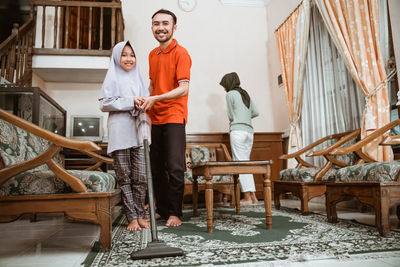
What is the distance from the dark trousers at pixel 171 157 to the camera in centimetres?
222

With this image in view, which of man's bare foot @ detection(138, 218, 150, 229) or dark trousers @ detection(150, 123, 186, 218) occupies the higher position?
dark trousers @ detection(150, 123, 186, 218)

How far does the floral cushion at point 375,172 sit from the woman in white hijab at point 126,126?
1369 millimetres

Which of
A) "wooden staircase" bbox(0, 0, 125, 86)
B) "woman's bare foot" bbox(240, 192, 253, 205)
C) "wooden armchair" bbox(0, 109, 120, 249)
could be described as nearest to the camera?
"wooden armchair" bbox(0, 109, 120, 249)

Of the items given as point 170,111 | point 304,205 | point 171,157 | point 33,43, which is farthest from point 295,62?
point 33,43

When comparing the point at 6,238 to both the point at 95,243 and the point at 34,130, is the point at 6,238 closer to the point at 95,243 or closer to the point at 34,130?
the point at 95,243

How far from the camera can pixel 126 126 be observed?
1931 mm

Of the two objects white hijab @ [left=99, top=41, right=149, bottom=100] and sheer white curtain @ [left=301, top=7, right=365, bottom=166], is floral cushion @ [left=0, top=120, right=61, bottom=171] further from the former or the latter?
sheer white curtain @ [left=301, top=7, right=365, bottom=166]

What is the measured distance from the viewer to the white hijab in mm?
1928

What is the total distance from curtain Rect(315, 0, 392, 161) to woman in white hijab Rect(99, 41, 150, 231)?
202 centimetres

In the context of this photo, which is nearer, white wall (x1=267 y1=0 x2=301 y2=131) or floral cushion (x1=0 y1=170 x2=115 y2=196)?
floral cushion (x1=0 y1=170 x2=115 y2=196)

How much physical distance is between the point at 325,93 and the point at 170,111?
236 cm

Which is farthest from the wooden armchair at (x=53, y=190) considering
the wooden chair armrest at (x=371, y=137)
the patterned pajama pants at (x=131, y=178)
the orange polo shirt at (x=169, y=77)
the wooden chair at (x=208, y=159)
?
the wooden chair armrest at (x=371, y=137)

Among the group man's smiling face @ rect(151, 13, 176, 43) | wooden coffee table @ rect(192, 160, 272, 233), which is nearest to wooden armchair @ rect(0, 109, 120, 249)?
wooden coffee table @ rect(192, 160, 272, 233)

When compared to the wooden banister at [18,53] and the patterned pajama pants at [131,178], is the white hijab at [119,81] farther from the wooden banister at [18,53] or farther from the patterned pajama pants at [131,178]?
the wooden banister at [18,53]
